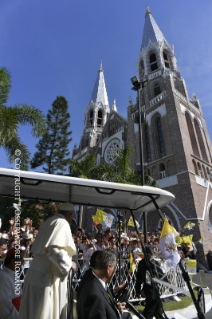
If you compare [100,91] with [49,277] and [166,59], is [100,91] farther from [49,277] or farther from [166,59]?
[49,277]

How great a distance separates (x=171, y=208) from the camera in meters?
15.9

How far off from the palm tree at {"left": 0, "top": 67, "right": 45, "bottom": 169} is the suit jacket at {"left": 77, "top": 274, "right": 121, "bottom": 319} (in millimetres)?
9251

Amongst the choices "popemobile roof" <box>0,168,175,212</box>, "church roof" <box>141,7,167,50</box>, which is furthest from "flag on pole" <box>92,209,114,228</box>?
"church roof" <box>141,7,167,50</box>

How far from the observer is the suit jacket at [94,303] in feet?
6.02

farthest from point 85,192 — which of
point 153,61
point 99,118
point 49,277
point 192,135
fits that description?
point 99,118

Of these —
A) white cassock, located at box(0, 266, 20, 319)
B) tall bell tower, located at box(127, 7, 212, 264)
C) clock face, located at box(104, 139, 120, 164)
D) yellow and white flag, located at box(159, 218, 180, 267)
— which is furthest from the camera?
clock face, located at box(104, 139, 120, 164)

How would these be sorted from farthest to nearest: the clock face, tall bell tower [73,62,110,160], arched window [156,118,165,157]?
1. tall bell tower [73,62,110,160]
2. the clock face
3. arched window [156,118,165,157]

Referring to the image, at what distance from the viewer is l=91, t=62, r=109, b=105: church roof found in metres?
38.8

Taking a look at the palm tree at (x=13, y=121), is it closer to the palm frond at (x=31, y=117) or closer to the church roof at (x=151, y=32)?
the palm frond at (x=31, y=117)

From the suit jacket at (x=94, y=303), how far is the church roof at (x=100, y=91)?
38174 millimetres

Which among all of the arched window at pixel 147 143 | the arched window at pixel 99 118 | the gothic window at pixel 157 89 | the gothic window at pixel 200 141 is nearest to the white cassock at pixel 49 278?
the arched window at pixel 147 143

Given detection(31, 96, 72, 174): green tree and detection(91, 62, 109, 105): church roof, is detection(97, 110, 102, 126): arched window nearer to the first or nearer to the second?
detection(91, 62, 109, 105): church roof

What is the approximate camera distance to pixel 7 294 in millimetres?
2451

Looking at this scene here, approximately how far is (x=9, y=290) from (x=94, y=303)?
132 cm
